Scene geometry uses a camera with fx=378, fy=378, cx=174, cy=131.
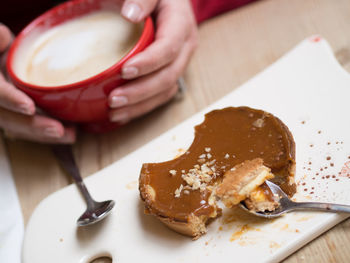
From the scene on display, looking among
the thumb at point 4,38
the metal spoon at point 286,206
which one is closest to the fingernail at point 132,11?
the thumb at point 4,38

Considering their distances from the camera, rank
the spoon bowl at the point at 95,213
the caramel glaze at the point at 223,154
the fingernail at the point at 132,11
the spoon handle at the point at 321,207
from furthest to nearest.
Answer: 1. the fingernail at the point at 132,11
2. the spoon bowl at the point at 95,213
3. the caramel glaze at the point at 223,154
4. the spoon handle at the point at 321,207

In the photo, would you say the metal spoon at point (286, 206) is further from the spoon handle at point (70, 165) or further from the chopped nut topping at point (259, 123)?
the spoon handle at point (70, 165)

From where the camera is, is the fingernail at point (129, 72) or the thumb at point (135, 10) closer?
the fingernail at point (129, 72)

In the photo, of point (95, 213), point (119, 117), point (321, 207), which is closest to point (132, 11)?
point (119, 117)

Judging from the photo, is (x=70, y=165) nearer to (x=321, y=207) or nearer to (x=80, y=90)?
(x=80, y=90)

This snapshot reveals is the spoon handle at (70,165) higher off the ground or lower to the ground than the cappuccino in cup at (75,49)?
lower

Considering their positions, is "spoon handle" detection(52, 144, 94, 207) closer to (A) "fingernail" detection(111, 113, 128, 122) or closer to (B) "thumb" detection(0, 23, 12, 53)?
(A) "fingernail" detection(111, 113, 128, 122)

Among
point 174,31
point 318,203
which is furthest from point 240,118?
point 174,31

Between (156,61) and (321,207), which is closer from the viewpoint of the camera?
(321,207)
